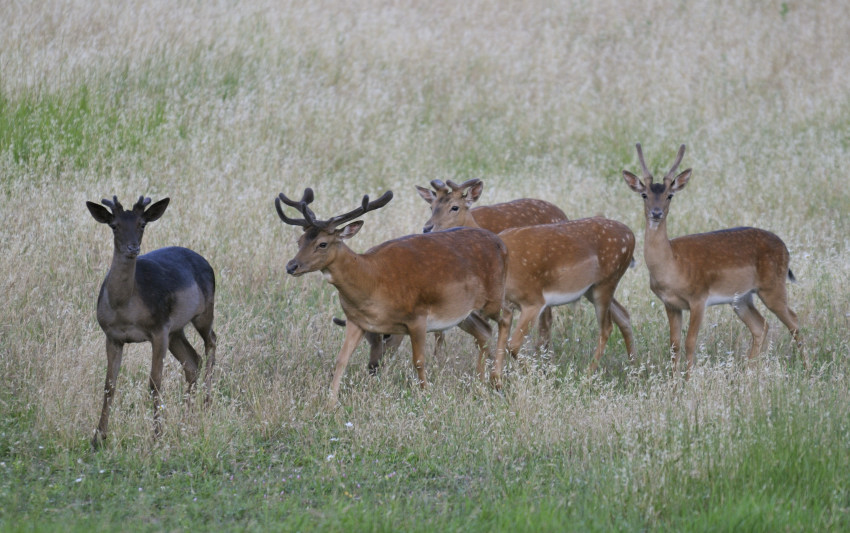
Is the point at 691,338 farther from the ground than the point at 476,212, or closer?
closer

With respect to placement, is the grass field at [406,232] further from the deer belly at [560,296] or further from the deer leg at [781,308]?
the deer belly at [560,296]

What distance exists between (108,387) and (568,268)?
3.98m

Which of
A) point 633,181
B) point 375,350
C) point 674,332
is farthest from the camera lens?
point 633,181

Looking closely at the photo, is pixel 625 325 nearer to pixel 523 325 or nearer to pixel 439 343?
pixel 523 325

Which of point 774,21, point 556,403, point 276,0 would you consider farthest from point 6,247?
point 774,21

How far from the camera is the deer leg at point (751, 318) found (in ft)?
32.1

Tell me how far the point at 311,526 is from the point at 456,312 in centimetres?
324

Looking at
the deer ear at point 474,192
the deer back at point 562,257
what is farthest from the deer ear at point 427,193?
the deer back at point 562,257

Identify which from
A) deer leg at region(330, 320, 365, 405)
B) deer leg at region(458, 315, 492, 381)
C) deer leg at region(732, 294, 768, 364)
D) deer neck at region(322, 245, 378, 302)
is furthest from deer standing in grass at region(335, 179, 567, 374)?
deer leg at region(732, 294, 768, 364)

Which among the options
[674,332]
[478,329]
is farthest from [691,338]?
[478,329]

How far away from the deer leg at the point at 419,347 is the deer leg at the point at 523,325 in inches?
43.6

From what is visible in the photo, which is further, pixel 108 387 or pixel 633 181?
pixel 633 181

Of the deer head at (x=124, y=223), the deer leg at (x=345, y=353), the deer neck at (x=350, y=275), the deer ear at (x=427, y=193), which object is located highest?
the deer head at (x=124, y=223)

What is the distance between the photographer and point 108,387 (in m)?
7.32
